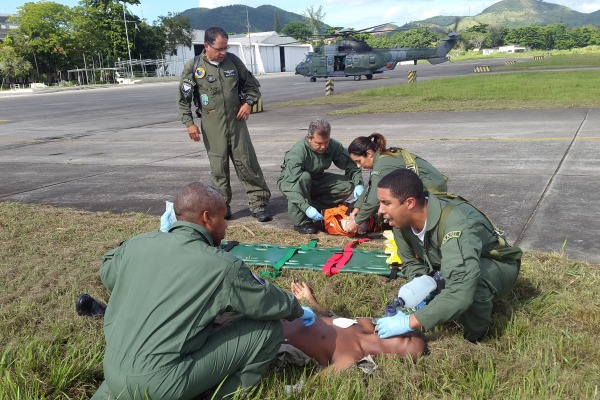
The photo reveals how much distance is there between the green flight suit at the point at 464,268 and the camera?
9.75 feet

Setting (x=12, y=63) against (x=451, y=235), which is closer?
(x=451, y=235)

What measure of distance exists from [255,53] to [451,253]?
305 ft

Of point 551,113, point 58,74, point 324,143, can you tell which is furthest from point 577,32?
point 324,143

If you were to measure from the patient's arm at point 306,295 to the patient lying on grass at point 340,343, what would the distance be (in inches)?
22.1

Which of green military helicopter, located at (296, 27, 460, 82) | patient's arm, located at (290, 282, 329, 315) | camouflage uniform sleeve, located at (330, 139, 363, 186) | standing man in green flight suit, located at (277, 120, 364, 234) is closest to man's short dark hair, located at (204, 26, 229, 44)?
standing man in green flight suit, located at (277, 120, 364, 234)

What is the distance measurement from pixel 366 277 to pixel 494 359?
1.45 m

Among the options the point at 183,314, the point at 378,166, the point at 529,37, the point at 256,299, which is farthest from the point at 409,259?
the point at 529,37

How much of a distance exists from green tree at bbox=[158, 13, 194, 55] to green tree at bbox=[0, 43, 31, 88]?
83.8ft

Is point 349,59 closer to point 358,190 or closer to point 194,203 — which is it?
point 358,190

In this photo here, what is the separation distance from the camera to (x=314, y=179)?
20.7 ft

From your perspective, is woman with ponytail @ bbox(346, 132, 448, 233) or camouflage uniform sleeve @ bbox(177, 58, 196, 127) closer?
woman with ponytail @ bbox(346, 132, 448, 233)

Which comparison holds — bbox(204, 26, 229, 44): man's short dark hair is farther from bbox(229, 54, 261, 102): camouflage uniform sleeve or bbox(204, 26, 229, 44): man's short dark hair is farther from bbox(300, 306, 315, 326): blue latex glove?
bbox(300, 306, 315, 326): blue latex glove

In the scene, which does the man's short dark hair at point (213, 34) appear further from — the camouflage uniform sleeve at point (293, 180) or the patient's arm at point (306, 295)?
the patient's arm at point (306, 295)

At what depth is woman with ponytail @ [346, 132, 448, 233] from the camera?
4.73 meters
